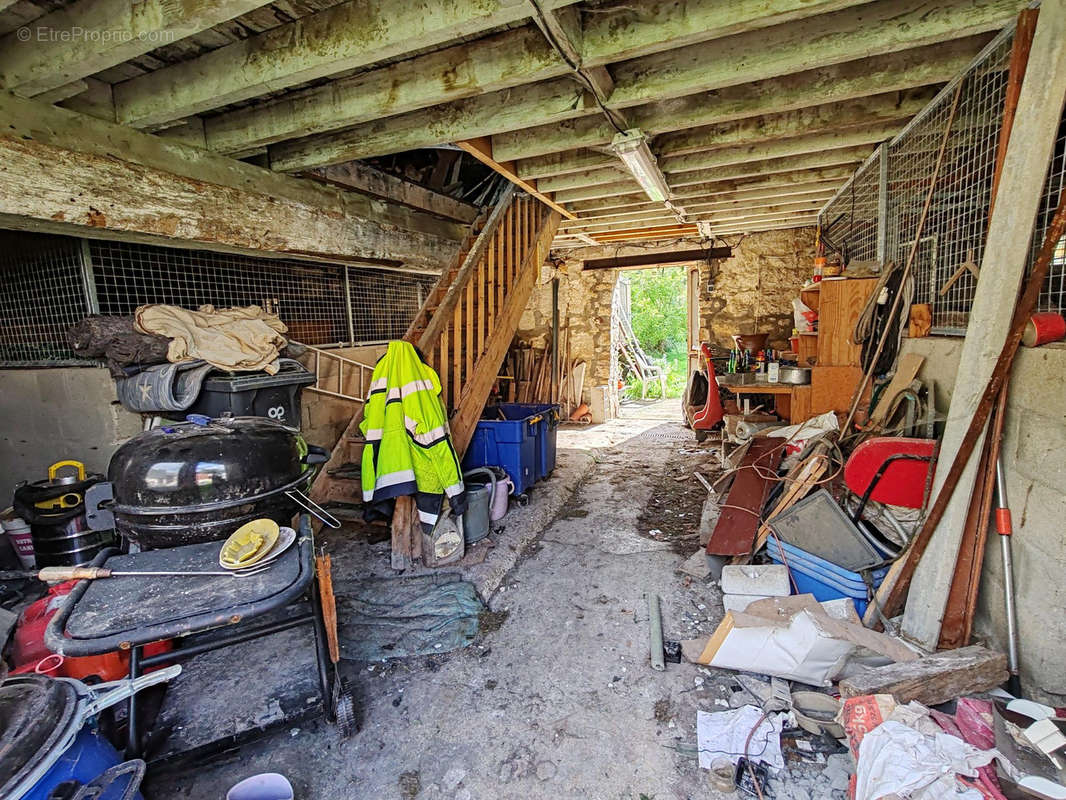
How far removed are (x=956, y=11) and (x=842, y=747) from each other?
3312 mm

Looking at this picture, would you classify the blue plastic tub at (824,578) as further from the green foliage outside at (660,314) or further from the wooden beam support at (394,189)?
the green foliage outside at (660,314)

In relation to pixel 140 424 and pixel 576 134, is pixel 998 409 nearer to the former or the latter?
pixel 576 134

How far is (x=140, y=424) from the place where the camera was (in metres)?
3.47

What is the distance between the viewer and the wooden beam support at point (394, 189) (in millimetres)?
4004

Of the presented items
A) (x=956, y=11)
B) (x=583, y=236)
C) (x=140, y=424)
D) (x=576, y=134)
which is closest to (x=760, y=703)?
(x=956, y=11)

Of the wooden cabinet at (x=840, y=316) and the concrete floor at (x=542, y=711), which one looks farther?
the wooden cabinet at (x=840, y=316)

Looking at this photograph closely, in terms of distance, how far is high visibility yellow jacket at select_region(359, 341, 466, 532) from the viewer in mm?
3328

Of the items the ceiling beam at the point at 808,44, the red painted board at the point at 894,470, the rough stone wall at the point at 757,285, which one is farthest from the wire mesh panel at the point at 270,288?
the rough stone wall at the point at 757,285

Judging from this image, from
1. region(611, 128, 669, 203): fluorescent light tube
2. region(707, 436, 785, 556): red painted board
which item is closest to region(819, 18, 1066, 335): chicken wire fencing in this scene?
region(707, 436, 785, 556): red painted board

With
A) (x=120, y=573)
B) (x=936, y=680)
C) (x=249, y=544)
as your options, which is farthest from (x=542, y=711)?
(x=120, y=573)

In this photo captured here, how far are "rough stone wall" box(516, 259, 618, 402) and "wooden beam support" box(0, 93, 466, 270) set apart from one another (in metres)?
4.63

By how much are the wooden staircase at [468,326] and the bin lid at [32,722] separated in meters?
2.04

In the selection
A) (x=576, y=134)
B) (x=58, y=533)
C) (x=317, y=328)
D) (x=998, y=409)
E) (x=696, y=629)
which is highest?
(x=576, y=134)

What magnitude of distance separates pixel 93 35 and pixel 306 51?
0.86 meters
